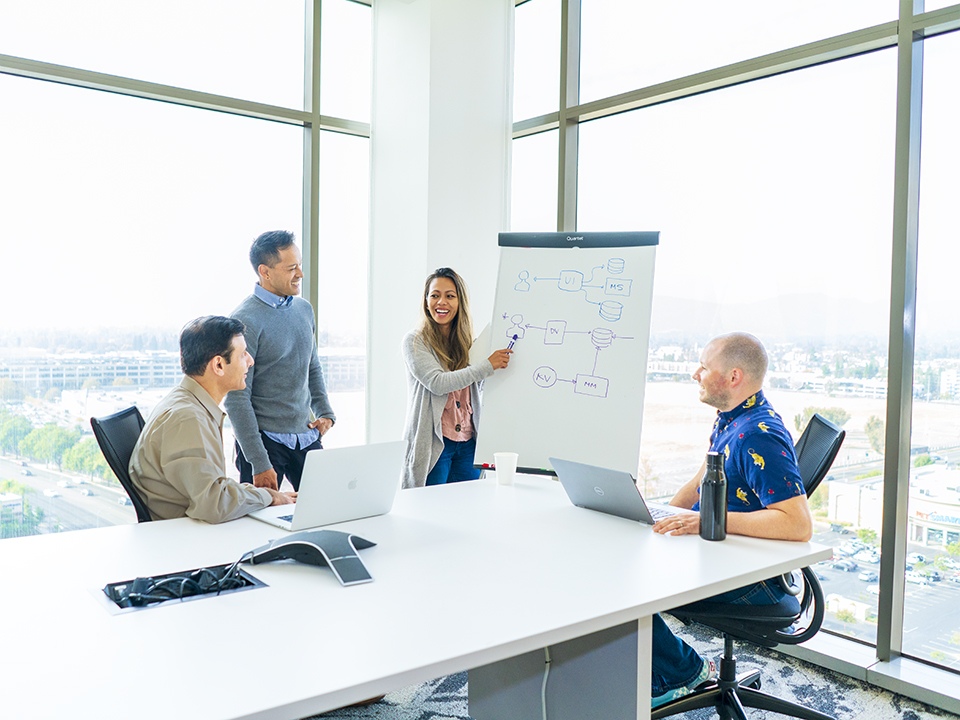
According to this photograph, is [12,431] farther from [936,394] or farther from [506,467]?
[936,394]

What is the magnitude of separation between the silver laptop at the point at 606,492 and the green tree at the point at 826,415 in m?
1.03

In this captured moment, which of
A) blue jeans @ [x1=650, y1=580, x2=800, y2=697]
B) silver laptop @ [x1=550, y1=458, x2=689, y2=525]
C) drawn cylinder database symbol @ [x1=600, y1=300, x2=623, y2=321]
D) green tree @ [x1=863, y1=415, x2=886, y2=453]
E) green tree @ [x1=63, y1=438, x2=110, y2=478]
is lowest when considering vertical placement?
blue jeans @ [x1=650, y1=580, x2=800, y2=697]

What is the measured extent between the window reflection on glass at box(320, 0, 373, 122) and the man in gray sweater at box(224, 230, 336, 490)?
1.47m

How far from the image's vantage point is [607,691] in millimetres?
1736

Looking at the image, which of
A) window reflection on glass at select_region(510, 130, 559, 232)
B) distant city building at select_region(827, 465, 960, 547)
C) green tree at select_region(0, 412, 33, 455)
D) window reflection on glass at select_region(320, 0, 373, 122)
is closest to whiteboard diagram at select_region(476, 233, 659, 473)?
distant city building at select_region(827, 465, 960, 547)

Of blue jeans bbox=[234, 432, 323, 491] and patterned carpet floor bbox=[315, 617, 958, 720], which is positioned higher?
blue jeans bbox=[234, 432, 323, 491]

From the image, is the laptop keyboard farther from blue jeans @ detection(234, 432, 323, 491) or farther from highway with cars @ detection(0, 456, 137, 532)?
highway with cars @ detection(0, 456, 137, 532)

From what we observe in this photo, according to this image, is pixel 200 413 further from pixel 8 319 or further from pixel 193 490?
pixel 8 319

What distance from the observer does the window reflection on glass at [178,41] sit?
10.4 feet

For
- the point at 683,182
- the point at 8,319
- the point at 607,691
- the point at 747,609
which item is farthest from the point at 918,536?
the point at 8,319

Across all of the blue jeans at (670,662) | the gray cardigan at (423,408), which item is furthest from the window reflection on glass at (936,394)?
the gray cardigan at (423,408)

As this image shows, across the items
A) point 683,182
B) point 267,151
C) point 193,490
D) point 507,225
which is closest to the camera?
point 193,490

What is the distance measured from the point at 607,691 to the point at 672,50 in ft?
9.73

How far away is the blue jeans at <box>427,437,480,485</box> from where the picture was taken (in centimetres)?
321
